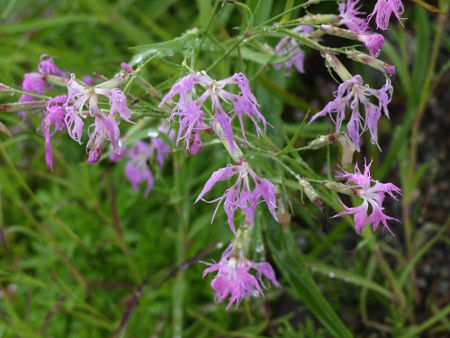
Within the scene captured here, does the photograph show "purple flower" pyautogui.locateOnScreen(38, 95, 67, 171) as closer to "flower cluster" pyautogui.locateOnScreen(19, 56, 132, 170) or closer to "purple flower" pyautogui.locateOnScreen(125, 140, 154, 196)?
"flower cluster" pyautogui.locateOnScreen(19, 56, 132, 170)

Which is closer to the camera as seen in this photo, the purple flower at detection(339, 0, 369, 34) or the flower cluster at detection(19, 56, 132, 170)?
the flower cluster at detection(19, 56, 132, 170)

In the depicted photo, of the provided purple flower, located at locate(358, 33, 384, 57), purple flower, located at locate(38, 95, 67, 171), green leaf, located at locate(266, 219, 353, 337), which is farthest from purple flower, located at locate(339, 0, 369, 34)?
purple flower, located at locate(38, 95, 67, 171)

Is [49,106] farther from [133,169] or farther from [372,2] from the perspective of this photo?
[372,2]

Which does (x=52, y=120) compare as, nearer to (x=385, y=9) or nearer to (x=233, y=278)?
(x=233, y=278)

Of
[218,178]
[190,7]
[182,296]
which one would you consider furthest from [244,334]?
[190,7]

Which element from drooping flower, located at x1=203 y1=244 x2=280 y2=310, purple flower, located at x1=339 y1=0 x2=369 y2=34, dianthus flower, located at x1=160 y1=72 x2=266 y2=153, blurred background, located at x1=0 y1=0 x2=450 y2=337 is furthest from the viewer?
blurred background, located at x1=0 y1=0 x2=450 y2=337

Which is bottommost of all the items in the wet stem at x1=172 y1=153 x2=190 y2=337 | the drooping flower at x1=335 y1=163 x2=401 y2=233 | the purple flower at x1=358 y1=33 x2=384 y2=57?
the wet stem at x1=172 y1=153 x2=190 y2=337

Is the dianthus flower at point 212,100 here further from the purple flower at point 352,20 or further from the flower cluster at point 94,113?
the purple flower at point 352,20
